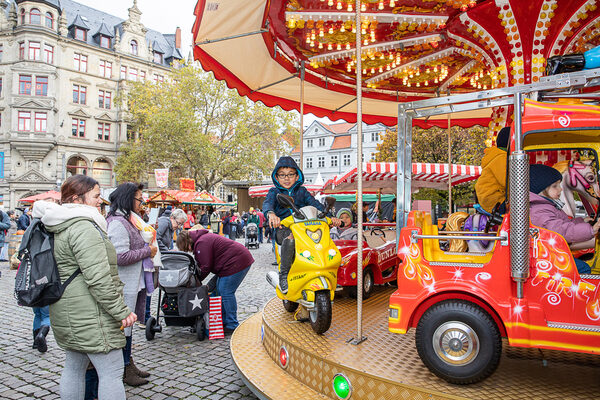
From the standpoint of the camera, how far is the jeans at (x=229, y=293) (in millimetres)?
5605

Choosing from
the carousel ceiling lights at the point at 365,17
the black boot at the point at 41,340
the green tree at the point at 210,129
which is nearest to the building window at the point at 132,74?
the green tree at the point at 210,129

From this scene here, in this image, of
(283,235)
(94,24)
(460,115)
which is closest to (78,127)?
(94,24)

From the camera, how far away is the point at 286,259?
4.18 m

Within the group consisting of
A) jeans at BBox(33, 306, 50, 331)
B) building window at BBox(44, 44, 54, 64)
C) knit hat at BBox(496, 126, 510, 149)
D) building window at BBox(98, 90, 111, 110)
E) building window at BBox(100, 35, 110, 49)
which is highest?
building window at BBox(100, 35, 110, 49)

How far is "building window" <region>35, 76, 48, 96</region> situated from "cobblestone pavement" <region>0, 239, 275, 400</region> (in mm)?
38164

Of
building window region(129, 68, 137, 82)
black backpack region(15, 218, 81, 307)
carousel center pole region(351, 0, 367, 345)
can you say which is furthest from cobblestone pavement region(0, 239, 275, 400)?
building window region(129, 68, 137, 82)

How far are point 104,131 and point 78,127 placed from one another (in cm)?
256

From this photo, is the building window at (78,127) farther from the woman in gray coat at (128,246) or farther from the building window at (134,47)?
the woman in gray coat at (128,246)

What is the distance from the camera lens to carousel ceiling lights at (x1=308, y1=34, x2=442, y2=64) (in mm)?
6406

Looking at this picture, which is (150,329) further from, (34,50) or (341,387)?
(34,50)

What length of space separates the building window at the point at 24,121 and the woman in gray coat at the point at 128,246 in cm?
4066

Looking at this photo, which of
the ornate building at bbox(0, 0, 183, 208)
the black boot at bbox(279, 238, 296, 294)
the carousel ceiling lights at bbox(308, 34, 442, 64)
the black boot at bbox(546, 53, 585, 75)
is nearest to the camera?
the black boot at bbox(546, 53, 585, 75)

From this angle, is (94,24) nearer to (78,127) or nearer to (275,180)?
(78,127)

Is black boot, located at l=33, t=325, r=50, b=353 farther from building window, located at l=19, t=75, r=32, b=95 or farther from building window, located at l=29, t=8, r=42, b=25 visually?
building window, located at l=29, t=8, r=42, b=25
